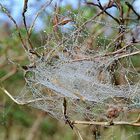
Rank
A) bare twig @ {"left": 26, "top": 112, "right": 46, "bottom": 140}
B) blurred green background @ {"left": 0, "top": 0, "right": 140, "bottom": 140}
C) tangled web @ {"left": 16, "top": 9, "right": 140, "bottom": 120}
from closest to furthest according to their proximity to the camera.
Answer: tangled web @ {"left": 16, "top": 9, "right": 140, "bottom": 120}, blurred green background @ {"left": 0, "top": 0, "right": 140, "bottom": 140}, bare twig @ {"left": 26, "top": 112, "right": 46, "bottom": 140}

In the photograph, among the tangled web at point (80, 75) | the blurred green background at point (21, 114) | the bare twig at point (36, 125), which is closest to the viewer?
the tangled web at point (80, 75)

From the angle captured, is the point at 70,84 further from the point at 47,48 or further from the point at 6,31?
the point at 6,31

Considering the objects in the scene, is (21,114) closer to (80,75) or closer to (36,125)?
(36,125)

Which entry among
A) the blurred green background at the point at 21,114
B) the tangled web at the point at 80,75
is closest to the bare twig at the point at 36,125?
the blurred green background at the point at 21,114

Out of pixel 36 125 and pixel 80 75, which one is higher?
pixel 80 75

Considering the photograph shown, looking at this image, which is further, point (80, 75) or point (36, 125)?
point (36, 125)

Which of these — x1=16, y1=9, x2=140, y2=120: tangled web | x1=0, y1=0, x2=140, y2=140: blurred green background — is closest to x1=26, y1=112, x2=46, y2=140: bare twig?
x1=0, y1=0, x2=140, y2=140: blurred green background

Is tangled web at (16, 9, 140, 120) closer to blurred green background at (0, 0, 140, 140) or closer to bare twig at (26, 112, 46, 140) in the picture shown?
blurred green background at (0, 0, 140, 140)

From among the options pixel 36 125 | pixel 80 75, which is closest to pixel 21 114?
pixel 36 125

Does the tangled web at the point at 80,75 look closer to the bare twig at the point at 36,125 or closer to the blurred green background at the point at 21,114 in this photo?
the blurred green background at the point at 21,114
